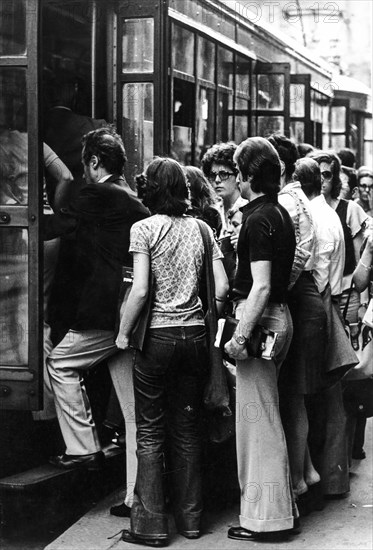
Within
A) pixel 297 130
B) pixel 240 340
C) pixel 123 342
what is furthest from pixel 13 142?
pixel 297 130

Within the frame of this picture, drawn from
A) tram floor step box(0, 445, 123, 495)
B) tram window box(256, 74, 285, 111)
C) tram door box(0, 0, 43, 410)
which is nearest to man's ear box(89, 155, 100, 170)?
tram door box(0, 0, 43, 410)

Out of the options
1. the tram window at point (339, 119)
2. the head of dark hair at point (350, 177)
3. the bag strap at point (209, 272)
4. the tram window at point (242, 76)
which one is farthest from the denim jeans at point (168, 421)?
the tram window at point (339, 119)

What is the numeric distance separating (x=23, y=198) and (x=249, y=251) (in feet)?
3.63

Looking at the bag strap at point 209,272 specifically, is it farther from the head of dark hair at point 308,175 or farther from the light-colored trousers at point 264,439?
the head of dark hair at point 308,175

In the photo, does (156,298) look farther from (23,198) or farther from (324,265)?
(324,265)

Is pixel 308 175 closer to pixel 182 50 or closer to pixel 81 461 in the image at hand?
pixel 182 50

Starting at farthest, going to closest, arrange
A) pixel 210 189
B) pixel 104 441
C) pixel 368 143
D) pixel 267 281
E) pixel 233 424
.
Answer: pixel 368 143 < pixel 104 441 < pixel 210 189 < pixel 233 424 < pixel 267 281

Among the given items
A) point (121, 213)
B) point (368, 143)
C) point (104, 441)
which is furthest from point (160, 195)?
point (368, 143)

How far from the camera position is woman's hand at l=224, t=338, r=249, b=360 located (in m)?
4.96

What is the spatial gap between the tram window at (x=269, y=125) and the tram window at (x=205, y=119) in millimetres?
1454

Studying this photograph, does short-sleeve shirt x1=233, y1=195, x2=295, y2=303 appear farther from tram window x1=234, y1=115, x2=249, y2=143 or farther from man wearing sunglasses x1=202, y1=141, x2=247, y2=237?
tram window x1=234, y1=115, x2=249, y2=143

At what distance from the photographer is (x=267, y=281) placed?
491 centimetres

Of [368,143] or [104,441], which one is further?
[368,143]

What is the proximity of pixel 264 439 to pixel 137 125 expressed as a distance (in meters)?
2.32
